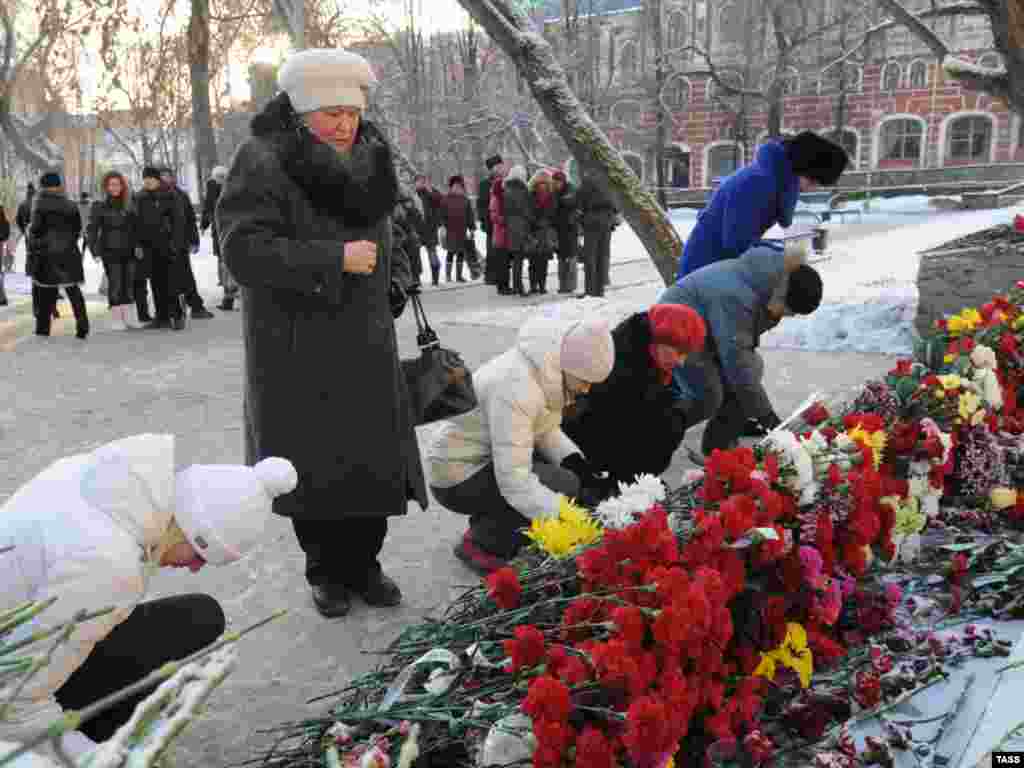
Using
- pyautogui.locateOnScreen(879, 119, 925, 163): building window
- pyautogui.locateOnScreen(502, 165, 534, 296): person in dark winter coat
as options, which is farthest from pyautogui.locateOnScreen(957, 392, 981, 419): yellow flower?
pyautogui.locateOnScreen(879, 119, 925, 163): building window

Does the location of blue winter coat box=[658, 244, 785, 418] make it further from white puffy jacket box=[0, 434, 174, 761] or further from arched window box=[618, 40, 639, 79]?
arched window box=[618, 40, 639, 79]

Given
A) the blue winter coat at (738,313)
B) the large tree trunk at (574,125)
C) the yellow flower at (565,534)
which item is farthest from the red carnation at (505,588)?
the large tree trunk at (574,125)

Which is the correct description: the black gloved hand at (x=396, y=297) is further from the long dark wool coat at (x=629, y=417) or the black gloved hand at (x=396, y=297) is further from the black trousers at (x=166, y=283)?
the black trousers at (x=166, y=283)

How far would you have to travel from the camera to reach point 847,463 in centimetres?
248

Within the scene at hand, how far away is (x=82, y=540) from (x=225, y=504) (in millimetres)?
261

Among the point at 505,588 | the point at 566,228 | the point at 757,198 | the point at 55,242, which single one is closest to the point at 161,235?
the point at 55,242

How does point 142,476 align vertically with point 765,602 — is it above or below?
above

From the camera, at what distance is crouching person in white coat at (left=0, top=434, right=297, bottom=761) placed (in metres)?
1.62

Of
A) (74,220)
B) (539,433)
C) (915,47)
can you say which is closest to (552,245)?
(74,220)

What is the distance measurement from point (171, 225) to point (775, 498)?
7.87 metres

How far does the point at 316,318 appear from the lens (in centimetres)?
275

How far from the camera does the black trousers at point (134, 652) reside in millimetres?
1981

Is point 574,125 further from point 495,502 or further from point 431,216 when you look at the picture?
point 431,216

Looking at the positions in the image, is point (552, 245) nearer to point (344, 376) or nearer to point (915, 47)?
point (344, 376)
